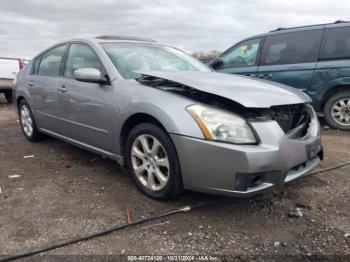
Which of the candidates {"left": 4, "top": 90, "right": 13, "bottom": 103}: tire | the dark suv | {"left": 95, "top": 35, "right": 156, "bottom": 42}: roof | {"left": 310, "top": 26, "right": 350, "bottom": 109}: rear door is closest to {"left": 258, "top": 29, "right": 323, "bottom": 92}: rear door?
the dark suv

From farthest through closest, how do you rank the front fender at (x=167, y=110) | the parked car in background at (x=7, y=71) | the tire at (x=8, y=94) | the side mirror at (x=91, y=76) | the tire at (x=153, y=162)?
1. the tire at (x=8, y=94)
2. the parked car in background at (x=7, y=71)
3. the side mirror at (x=91, y=76)
4. the tire at (x=153, y=162)
5. the front fender at (x=167, y=110)

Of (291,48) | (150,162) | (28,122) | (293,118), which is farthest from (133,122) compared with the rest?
(291,48)

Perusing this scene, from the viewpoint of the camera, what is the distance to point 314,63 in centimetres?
618

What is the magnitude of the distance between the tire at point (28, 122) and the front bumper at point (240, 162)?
322 centimetres

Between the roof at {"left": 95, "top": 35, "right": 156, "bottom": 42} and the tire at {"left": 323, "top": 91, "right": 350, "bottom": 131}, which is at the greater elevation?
the roof at {"left": 95, "top": 35, "right": 156, "bottom": 42}

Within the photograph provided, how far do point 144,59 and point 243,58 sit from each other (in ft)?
12.1

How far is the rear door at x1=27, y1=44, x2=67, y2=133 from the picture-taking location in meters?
4.48

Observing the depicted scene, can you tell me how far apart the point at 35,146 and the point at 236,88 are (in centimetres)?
351

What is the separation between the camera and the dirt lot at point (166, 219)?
2.48 metres

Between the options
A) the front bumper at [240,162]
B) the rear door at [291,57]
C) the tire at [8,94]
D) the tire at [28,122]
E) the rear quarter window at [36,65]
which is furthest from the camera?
the tire at [8,94]

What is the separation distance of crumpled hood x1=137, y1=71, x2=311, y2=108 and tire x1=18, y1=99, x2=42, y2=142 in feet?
9.12

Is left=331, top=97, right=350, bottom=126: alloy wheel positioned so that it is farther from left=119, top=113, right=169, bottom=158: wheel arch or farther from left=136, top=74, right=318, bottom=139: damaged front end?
left=119, top=113, right=169, bottom=158: wheel arch

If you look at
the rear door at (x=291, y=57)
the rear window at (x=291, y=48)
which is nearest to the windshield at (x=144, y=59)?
the rear door at (x=291, y=57)

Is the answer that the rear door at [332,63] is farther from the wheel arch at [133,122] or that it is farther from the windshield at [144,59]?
the wheel arch at [133,122]
